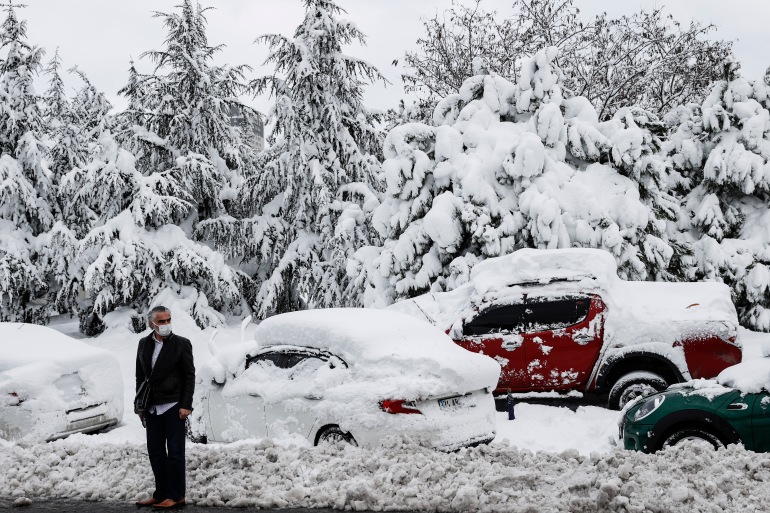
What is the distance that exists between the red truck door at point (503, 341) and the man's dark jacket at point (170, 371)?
17.0 ft

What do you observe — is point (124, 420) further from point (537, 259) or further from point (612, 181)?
point (612, 181)

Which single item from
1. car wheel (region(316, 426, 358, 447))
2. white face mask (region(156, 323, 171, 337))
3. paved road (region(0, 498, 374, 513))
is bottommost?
paved road (region(0, 498, 374, 513))

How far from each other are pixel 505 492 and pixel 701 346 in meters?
4.96

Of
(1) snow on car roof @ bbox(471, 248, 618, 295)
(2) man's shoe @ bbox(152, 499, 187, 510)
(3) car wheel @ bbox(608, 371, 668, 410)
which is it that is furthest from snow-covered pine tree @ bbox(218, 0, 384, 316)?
(2) man's shoe @ bbox(152, 499, 187, 510)

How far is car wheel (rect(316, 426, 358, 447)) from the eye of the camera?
6.73m

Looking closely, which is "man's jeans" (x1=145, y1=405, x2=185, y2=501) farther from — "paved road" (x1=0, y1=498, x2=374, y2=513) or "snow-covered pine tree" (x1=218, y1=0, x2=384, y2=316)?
"snow-covered pine tree" (x1=218, y1=0, x2=384, y2=316)

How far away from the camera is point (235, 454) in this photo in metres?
6.38

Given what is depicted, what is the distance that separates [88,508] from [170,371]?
1.27 metres

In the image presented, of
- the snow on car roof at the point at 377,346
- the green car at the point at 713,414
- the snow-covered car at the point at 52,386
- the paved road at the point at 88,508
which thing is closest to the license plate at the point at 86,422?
the snow-covered car at the point at 52,386

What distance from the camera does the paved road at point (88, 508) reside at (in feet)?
17.4

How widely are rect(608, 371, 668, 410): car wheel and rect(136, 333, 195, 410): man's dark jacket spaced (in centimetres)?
590

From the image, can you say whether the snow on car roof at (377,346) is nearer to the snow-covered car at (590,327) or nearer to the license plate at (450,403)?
the license plate at (450,403)

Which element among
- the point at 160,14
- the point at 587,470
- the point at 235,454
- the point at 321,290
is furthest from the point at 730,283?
the point at 160,14

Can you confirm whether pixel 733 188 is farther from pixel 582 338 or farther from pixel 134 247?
pixel 134 247
